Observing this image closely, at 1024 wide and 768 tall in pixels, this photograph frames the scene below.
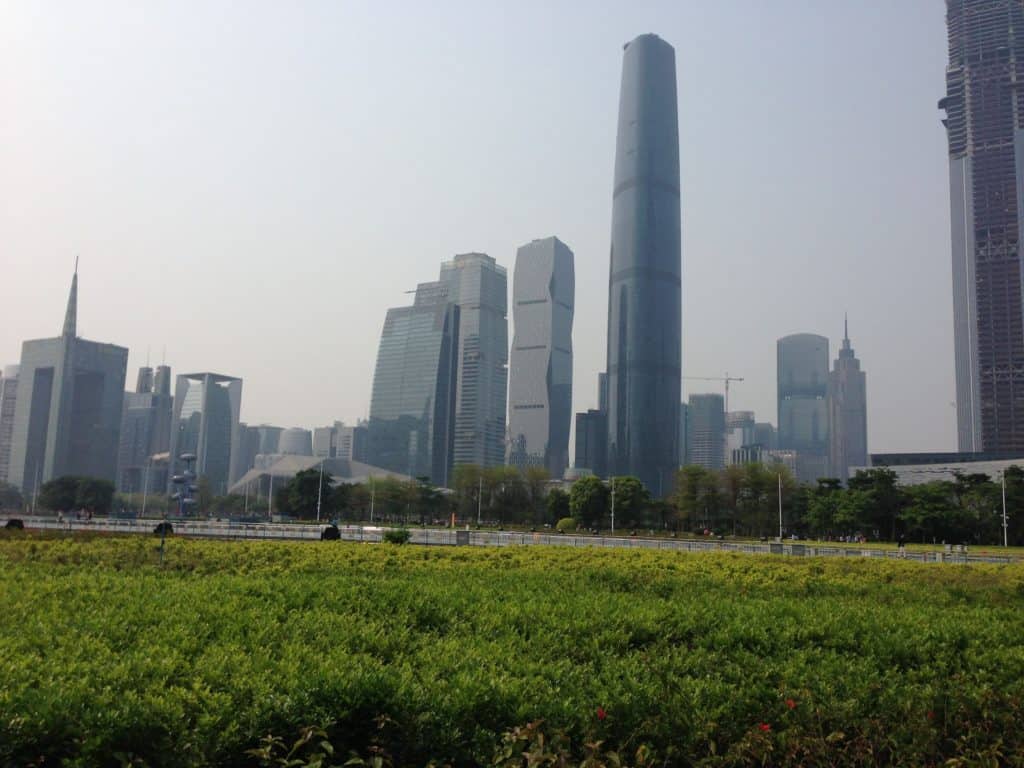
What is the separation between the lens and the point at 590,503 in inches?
3462

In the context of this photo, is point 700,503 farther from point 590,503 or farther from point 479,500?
point 479,500

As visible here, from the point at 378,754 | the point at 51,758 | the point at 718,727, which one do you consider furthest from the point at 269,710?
the point at 718,727

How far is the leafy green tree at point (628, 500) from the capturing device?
290ft

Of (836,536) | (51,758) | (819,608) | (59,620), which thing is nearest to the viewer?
(51,758)

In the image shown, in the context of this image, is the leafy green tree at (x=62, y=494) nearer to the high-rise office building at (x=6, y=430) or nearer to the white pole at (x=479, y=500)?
the white pole at (x=479, y=500)

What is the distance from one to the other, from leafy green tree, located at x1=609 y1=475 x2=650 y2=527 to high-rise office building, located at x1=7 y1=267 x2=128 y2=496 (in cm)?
13717

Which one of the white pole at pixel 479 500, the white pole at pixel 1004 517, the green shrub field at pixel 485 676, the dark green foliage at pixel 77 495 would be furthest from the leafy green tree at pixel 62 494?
the green shrub field at pixel 485 676

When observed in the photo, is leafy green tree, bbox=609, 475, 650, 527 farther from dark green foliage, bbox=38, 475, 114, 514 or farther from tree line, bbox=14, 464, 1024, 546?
dark green foliage, bbox=38, 475, 114, 514

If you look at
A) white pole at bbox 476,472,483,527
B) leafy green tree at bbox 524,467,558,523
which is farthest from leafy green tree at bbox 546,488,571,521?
white pole at bbox 476,472,483,527

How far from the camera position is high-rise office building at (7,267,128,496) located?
182750mm

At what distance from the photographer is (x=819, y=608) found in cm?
1077

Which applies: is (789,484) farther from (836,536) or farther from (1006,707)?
(1006,707)

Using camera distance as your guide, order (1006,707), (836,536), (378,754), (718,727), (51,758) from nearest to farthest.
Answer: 1. (51,758)
2. (378,754)
3. (718,727)
4. (1006,707)
5. (836,536)

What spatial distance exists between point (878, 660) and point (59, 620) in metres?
7.82
